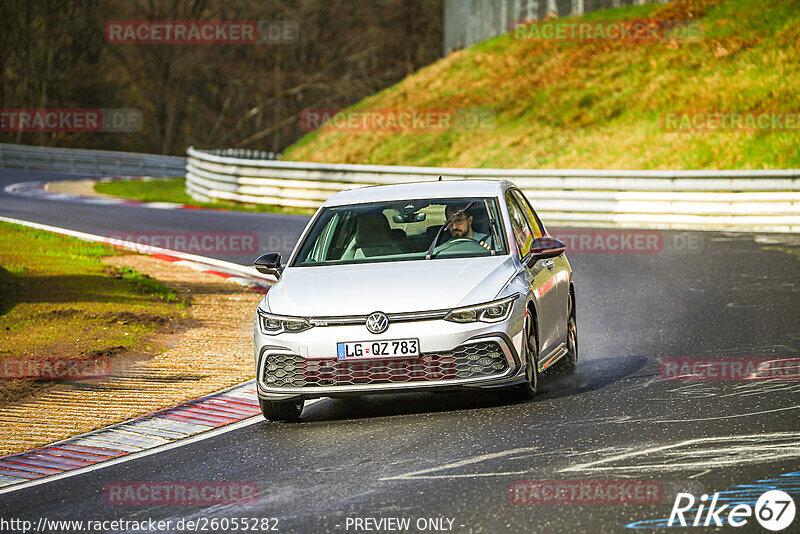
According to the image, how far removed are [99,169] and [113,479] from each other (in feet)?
135

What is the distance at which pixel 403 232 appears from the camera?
9352mm

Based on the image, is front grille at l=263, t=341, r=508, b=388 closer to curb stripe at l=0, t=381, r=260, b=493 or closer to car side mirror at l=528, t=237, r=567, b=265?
curb stripe at l=0, t=381, r=260, b=493

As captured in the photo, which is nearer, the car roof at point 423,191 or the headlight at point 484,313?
the headlight at point 484,313

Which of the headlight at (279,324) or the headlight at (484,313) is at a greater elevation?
the headlight at (484,313)

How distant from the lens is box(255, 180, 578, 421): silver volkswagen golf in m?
8.05

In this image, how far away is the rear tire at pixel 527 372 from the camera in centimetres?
841

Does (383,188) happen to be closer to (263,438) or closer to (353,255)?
(353,255)

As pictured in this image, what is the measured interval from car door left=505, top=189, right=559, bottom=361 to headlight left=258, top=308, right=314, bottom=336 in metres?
1.66

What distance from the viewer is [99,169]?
4681 centimetres

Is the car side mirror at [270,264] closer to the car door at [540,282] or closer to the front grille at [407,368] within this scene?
the front grille at [407,368]
